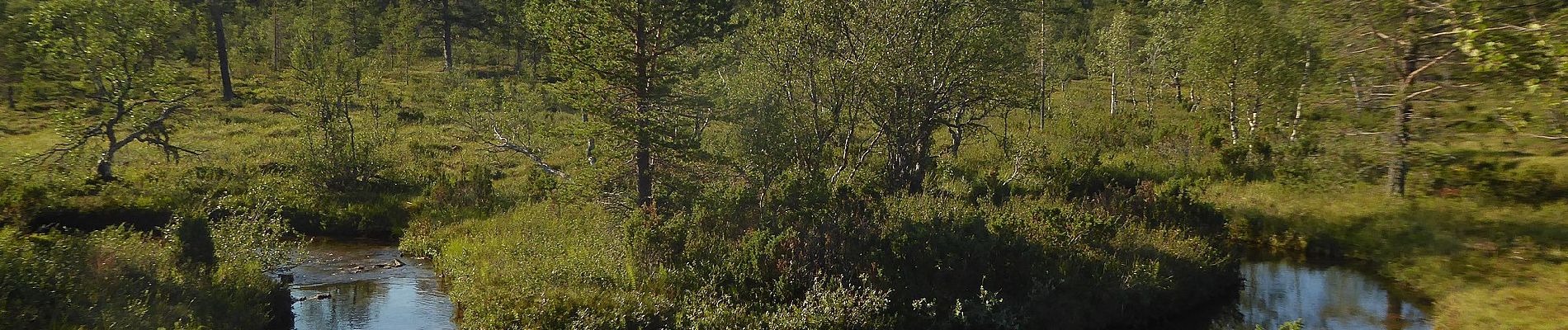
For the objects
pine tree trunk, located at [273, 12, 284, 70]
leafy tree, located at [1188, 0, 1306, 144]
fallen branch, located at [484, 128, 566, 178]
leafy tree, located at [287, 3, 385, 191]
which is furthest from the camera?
pine tree trunk, located at [273, 12, 284, 70]

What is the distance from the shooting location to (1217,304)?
17.1m

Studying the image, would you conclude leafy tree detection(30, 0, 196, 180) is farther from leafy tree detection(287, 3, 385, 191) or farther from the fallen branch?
the fallen branch

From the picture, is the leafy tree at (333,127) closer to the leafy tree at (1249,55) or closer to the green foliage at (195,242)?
the green foliage at (195,242)

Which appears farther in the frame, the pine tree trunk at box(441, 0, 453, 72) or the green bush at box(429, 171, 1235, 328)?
the pine tree trunk at box(441, 0, 453, 72)

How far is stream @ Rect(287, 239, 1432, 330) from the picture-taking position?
51.8 ft

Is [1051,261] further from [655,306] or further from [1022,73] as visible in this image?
[1022,73]

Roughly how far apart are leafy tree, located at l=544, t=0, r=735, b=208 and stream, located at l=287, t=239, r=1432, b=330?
202 inches

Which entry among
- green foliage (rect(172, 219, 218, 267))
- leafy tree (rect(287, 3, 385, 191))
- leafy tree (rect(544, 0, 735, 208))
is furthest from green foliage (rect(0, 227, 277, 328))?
leafy tree (rect(287, 3, 385, 191))

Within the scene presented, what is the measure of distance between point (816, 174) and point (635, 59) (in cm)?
484

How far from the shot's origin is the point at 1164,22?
46.0 m

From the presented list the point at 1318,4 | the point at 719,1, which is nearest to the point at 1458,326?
the point at 1318,4

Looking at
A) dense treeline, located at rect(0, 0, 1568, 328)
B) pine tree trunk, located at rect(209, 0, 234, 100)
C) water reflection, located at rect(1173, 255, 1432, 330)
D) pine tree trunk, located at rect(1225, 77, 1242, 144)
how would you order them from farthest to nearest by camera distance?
pine tree trunk, located at rect(209, 0, 234, 100) → pine tree trunk, located at rect(1225, 77, 1242, 144) → water reflection, located at rect(1173, 255, 1432, 330) → dense treeline, located at rect(0, 0, 1568, 328)

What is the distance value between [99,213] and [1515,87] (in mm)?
29595

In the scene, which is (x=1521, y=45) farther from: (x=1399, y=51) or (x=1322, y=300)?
(x=1322, y=300)
